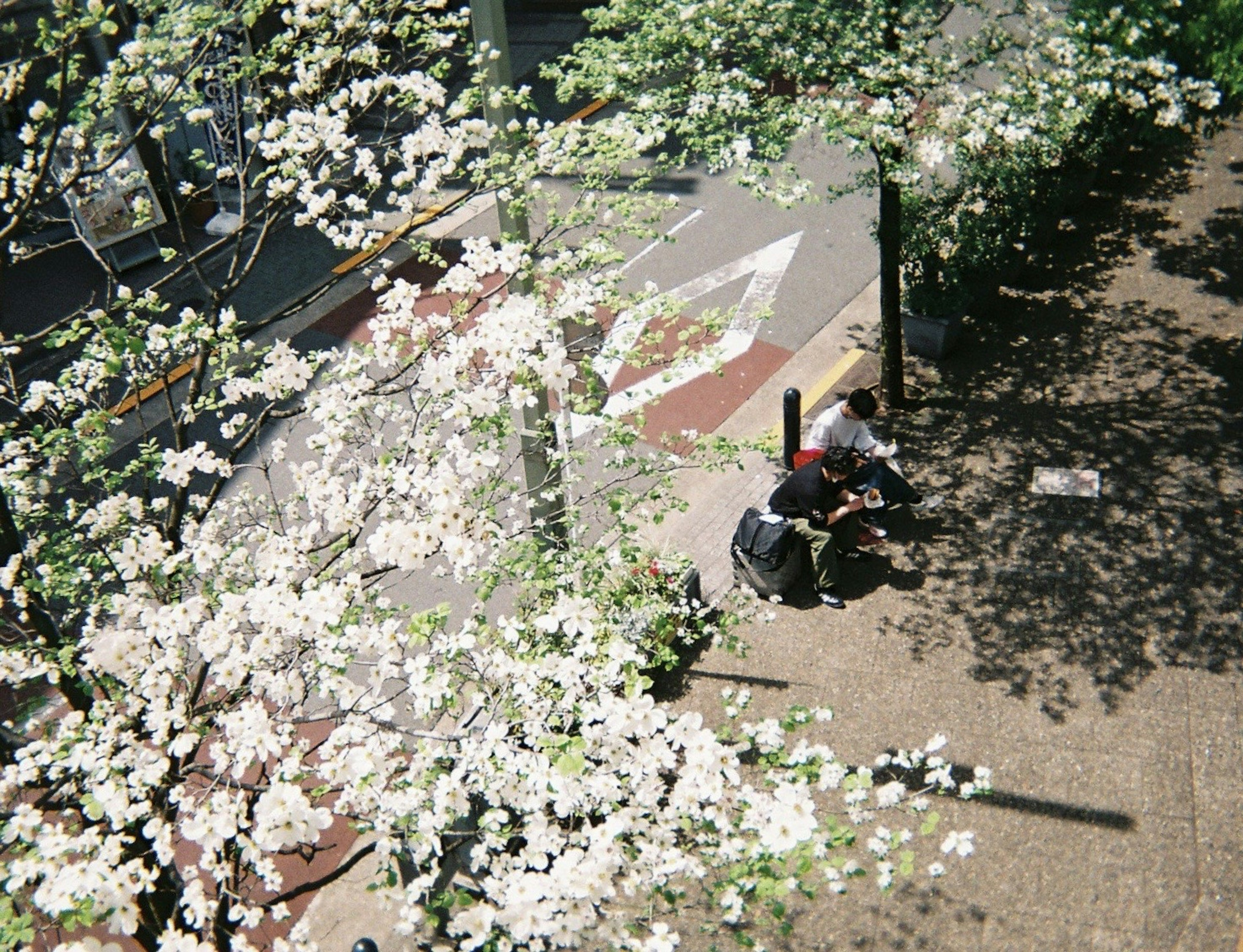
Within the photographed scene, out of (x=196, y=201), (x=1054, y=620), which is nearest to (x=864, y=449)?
(x=1054, y=620)

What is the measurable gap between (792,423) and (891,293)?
1766mm

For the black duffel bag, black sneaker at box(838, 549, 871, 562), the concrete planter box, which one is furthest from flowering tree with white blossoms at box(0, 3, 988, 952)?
the concrete planter box

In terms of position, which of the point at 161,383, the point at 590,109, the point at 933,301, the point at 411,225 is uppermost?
the point at 411,225

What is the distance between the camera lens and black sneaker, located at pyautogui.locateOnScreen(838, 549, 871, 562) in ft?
31.6

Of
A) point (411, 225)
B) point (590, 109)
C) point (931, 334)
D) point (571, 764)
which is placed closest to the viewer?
point (571, 764)

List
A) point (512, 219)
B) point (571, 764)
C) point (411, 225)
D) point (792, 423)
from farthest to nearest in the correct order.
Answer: point (792, 423) → point (411, 225) → point (512, 219) → point (571, 764)

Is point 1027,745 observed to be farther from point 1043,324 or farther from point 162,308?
point 162,308

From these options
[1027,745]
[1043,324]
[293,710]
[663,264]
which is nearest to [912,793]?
[1027,745]

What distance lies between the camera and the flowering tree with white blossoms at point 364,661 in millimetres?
4953

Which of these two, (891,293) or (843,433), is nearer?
(843,433)

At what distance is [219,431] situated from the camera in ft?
40.1

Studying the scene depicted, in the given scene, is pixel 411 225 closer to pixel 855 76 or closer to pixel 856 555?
pixel 855 76

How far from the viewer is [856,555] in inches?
380

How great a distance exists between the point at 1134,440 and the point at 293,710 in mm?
8511
